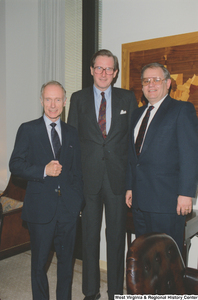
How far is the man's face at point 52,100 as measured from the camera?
79.2 inches

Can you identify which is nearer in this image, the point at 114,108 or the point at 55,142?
the point at 55,142

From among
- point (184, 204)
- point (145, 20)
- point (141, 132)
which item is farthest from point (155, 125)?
point (145, 20)

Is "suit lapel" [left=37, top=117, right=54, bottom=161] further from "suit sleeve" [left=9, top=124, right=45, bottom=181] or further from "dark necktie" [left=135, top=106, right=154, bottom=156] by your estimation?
"dark necktie" [left=135, top=106, right=154, bottom=156]

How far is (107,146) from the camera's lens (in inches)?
92.0

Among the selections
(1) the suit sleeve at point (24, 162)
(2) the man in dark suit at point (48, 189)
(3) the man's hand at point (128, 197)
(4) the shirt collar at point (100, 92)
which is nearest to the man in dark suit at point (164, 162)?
(3) the man's hand at point (128, 197)

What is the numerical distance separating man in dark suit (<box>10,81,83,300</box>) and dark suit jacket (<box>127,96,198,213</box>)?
0.51m

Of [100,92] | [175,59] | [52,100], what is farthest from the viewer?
[175,59]

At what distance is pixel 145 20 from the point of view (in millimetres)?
2836

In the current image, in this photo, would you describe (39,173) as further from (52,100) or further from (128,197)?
(128,197)

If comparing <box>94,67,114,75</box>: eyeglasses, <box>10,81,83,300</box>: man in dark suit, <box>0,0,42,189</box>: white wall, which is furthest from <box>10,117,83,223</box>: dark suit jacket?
<box>0,0,42,189</box>: white wall

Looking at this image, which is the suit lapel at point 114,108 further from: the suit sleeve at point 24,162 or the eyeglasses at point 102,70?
the suit sleeve at point 24,162

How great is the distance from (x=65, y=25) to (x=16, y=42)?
1119 millimetres

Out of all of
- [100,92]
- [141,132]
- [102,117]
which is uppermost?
[100,92]

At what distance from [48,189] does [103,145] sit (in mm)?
612
